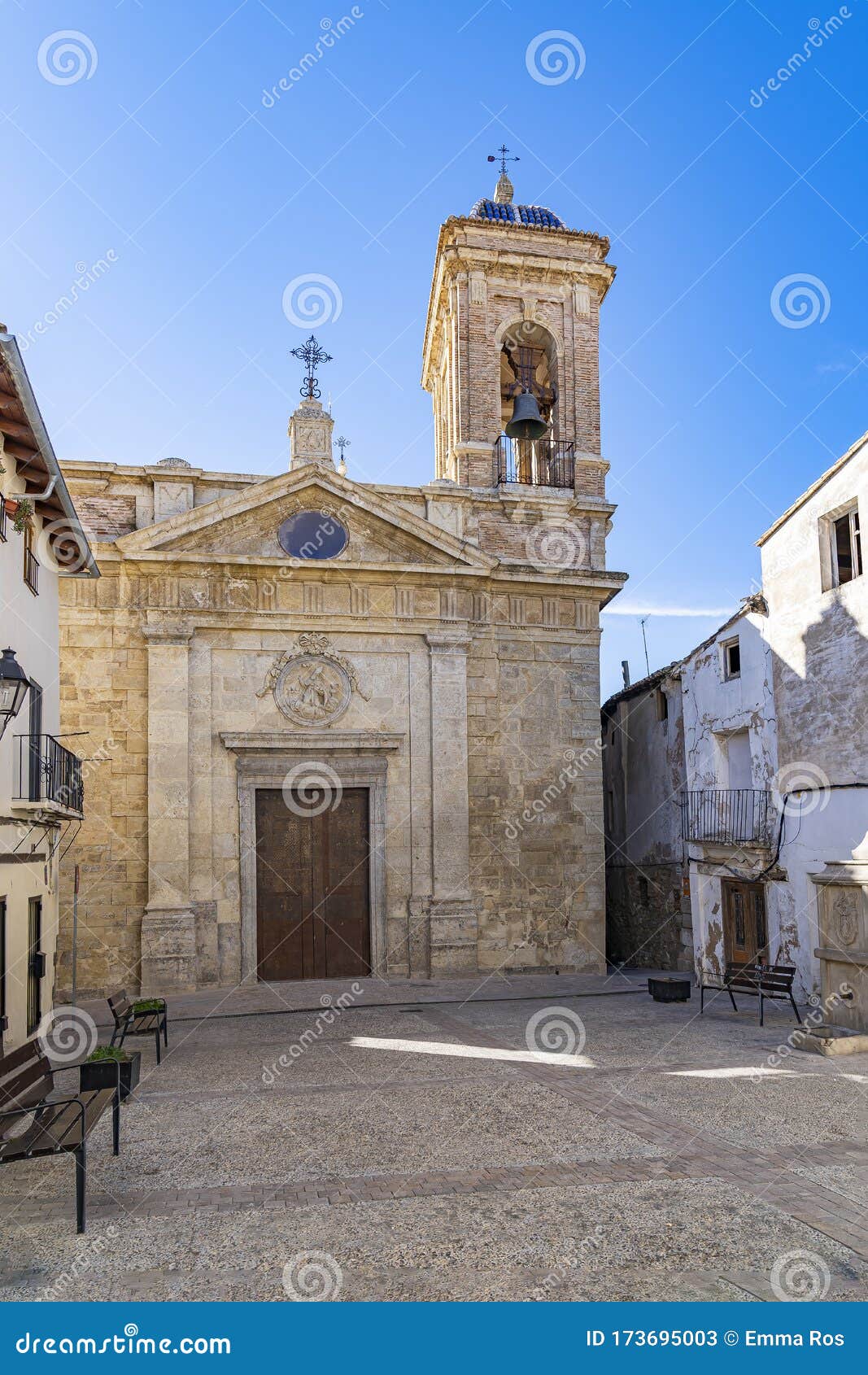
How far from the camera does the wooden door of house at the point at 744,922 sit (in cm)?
1608

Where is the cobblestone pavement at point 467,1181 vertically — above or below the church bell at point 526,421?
below

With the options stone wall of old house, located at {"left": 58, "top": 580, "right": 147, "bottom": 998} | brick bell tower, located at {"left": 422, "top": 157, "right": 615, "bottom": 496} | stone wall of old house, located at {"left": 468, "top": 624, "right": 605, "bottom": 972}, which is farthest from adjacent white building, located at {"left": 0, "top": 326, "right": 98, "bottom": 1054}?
brick bell tower, located at {"left": 422, "top": 157, "right": 615, "bottom": 496}

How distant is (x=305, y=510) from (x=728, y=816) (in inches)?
355

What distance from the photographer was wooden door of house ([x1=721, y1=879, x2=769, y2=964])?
1608cm

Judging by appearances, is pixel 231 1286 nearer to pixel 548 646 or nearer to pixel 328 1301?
pixel 328 1301

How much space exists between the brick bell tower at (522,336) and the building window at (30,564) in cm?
872

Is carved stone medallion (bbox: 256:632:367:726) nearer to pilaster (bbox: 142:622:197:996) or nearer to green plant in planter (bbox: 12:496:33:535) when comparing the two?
pilaster (bbox: 142:622:197:996)

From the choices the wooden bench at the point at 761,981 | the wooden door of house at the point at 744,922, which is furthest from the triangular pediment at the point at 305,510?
the wooden bench at the point at 761,981

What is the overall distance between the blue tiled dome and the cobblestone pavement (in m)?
16.1

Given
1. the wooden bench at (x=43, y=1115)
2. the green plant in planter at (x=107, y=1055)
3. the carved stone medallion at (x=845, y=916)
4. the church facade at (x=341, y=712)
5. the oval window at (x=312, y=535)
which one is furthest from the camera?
the oval window at (x=312, y=535)

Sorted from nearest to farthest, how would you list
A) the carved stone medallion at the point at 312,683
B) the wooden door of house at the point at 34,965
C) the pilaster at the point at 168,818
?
Result: 1. the wooden door of house at the point at 34,965
2. the pilaster at the point at 168,818
3. the carved stone medallion at the point at 312,683

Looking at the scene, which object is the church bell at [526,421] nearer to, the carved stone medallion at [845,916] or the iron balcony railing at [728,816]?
the iron balcony railing at [728,816]

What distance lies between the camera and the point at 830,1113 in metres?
8.98

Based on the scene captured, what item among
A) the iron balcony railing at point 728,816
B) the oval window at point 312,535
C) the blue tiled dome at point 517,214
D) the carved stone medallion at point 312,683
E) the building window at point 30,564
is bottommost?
the iron balcony railing at point 728,816
